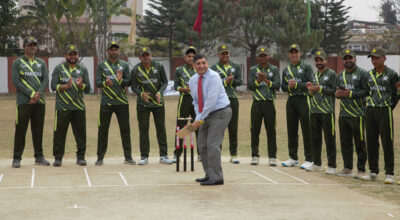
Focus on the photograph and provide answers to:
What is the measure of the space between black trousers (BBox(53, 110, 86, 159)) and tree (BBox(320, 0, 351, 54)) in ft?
136

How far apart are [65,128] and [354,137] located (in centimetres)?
508

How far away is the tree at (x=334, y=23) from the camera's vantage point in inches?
1987

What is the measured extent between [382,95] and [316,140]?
1824 millimetres

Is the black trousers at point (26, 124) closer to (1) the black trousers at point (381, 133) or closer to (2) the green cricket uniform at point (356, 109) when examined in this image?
(2) the green cricket uniform at point (356, 109)

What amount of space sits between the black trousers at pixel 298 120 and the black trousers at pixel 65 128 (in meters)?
3.78

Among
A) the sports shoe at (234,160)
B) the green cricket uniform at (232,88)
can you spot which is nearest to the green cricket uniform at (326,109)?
the green cricket uniform at (232,88)

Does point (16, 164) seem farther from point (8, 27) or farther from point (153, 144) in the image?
point (8, 27)

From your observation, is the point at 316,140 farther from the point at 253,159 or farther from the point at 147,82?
the point at 147,82

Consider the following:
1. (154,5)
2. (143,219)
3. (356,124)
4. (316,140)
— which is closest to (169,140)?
(316,140)

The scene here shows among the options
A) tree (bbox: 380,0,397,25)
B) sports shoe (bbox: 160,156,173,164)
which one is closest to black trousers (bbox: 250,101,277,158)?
sports shoe (bbox: 160,156,173,164)

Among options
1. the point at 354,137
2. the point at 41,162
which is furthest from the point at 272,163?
the point at 41,162

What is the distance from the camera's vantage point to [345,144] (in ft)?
33.6

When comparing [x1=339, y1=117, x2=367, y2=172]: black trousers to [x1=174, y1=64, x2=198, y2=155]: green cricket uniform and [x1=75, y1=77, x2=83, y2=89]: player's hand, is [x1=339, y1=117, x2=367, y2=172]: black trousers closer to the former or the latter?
[x1=174, y1=64, x2=198, y2=155]: green cricket uniform

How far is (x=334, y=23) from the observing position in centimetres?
5103
